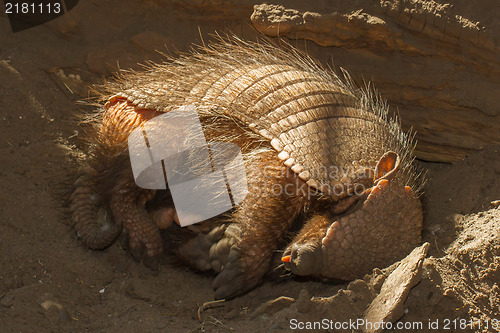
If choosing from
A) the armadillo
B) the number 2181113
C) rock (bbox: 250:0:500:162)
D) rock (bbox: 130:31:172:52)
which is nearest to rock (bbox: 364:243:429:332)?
the armadillo

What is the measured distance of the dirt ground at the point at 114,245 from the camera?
112 inches

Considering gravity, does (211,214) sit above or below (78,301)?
above

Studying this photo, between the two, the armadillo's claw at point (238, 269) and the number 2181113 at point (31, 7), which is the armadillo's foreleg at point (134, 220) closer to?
the armadillo's claw at point (238, 269)

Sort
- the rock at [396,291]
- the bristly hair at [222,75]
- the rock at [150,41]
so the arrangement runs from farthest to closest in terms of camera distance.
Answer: the rock at [150,41], the bristly hair at [222,75], the rock at [396,291]

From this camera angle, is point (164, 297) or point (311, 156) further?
point (164, 297)

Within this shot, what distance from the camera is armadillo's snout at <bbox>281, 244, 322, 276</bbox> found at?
2.90 metres

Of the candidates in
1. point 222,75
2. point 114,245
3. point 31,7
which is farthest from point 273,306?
point 31,7

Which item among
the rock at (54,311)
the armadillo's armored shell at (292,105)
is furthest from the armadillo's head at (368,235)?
the rock at (54,311)

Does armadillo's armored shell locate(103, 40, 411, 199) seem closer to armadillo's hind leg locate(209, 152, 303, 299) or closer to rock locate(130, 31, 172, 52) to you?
armadillo's hind leg locate(209, 152, 303, 299)

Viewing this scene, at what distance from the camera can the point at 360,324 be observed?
2.64 m

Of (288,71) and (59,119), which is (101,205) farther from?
(288,71)

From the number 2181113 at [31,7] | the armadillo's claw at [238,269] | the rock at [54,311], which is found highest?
the number 2181113 at [31,7]

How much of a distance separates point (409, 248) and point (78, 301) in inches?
77.4

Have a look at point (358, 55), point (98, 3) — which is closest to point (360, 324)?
point (358, 55)
